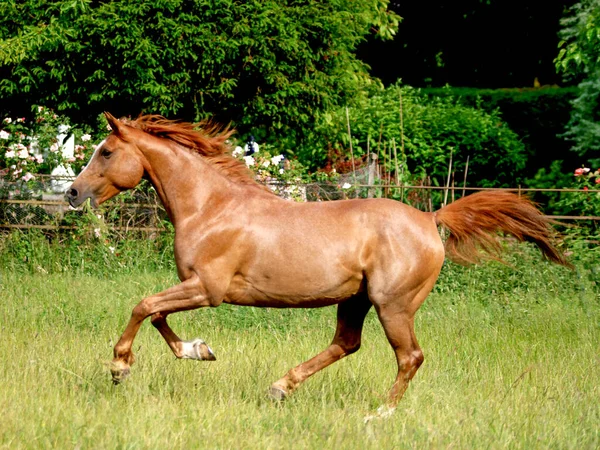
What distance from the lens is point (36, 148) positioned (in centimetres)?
1263

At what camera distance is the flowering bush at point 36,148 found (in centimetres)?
1219

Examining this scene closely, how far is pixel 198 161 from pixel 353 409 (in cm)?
192

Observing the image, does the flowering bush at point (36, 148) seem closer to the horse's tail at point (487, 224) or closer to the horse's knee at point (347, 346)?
the horse's knee at point (347, 346)

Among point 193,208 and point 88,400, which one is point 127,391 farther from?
point 193,208

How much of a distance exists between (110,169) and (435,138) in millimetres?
12262

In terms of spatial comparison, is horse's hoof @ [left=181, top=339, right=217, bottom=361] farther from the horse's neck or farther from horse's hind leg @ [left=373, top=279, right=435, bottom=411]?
horse's hind leg @ [left=373, top=279, right=435, bottom=411]

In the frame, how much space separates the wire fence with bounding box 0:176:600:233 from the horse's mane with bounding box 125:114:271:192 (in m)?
4.50

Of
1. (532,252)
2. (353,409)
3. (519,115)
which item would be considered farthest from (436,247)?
(519,115)

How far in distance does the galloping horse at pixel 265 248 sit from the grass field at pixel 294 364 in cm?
37

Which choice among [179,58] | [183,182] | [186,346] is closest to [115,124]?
[183,182]

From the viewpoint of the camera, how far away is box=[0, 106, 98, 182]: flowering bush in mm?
12188

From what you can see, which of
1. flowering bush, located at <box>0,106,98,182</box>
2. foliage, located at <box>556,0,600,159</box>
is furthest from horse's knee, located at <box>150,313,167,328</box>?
foliage, located at <box>556,0,600,159</box>

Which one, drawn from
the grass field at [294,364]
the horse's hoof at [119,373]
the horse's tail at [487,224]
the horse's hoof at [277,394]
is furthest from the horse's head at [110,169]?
the horse's tail at [487,224]

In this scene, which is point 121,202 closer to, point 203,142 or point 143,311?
point 203,142
